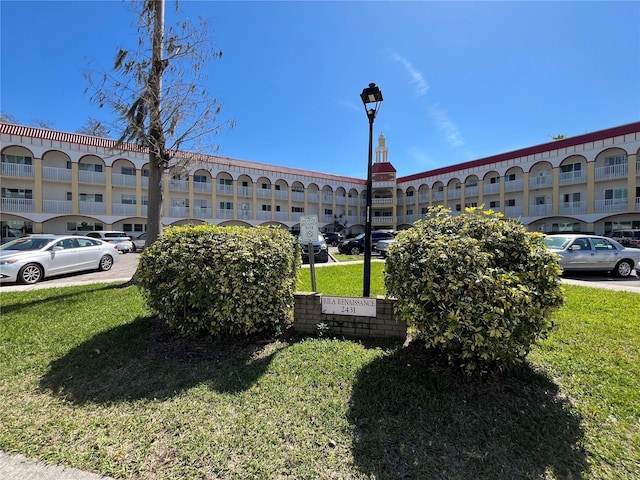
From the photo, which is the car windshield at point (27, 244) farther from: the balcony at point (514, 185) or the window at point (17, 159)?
the balcony at point (514, 185)

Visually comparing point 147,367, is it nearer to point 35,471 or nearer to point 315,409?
point 35,471

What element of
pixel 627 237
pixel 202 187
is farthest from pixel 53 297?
pixel 627 237

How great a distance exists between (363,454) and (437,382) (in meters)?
1.16

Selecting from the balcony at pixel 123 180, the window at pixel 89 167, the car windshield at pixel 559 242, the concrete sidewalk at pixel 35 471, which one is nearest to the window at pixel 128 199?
the balcony at pixel 123 180

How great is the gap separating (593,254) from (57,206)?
3421 centimetres

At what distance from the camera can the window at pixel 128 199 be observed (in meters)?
28.6

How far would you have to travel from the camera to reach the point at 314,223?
516 centimetres

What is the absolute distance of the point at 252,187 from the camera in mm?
35219

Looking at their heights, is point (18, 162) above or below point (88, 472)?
above

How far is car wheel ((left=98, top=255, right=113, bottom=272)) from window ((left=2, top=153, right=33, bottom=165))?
21.1m

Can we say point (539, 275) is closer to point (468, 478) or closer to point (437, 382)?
point (437, 382)

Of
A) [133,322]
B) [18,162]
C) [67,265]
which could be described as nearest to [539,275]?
[133,322]

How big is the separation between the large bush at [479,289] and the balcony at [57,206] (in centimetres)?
3117

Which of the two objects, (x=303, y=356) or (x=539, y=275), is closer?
(x=539, y=275)
